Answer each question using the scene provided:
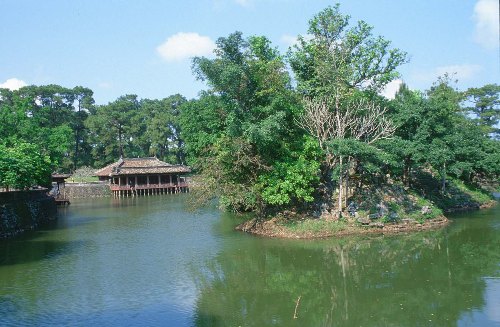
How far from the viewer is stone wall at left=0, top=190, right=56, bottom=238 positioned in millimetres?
30406

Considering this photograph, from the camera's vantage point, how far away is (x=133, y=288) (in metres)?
18.0

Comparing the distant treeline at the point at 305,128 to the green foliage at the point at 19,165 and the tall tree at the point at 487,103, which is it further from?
the tall tree at the point at 487,103

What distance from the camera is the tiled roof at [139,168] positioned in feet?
206

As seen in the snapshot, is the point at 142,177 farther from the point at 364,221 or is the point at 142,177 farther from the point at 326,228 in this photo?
the point at 364,221

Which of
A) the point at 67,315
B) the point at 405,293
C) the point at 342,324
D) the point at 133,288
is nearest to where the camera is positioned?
the point at 342,324

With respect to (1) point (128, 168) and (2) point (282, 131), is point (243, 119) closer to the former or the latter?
(2) point (282, 131)

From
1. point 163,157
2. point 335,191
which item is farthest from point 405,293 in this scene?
point 163,157

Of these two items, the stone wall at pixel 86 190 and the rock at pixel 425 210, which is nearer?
the rock at pixel 425 210

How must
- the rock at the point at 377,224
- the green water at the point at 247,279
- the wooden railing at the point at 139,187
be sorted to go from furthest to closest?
the wooden railing at the point at 139,187 < the rock at the point at 377,224 < the green water at the point at 247,279

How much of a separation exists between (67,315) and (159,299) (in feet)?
10.4

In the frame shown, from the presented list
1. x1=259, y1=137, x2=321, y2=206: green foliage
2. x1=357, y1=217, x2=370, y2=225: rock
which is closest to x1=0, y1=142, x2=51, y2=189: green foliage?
x1=259, y1=137, x2=321, y2=206: green foliage

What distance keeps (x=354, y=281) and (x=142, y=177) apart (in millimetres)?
51250

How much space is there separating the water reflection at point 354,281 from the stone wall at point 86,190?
42.5 meters

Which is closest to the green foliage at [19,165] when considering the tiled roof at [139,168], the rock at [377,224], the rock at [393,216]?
the rock at [377,224]
